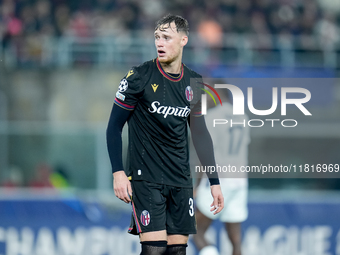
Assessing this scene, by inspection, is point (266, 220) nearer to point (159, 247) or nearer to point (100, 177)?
point (100, 177)

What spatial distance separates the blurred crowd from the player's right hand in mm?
8397

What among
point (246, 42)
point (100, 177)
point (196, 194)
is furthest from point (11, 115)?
point (196, 194)

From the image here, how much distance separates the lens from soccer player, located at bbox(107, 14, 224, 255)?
12.8 feet

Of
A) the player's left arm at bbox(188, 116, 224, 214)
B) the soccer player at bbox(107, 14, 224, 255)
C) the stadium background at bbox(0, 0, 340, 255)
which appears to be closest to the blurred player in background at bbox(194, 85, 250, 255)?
the player's left arm at bbox(188, 116, 224, 214)

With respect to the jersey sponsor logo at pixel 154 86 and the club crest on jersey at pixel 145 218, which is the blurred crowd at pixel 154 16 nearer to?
the jersey sponsor logo at pixel 154 86

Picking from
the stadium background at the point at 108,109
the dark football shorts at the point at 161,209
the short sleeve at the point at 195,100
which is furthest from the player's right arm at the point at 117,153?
the stadium background at the point at 108,109

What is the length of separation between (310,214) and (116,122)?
14.8 feet

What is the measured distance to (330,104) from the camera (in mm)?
11227

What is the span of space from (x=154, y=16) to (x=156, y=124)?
965 cm

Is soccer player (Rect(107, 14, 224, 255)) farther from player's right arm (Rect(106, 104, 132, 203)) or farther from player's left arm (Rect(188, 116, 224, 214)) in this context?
player's left arm (Rect(188, 116, 224, 214))

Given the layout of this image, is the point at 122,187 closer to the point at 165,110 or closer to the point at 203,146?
the point at 165,110

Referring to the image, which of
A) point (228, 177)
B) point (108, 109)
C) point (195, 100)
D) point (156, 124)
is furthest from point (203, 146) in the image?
point (108, 109)

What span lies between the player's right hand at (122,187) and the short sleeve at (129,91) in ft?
1.69

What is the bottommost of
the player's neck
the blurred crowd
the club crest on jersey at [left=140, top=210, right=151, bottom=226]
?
the club crest on jersey at [left=140, top=210, right=151, bottom=226]
